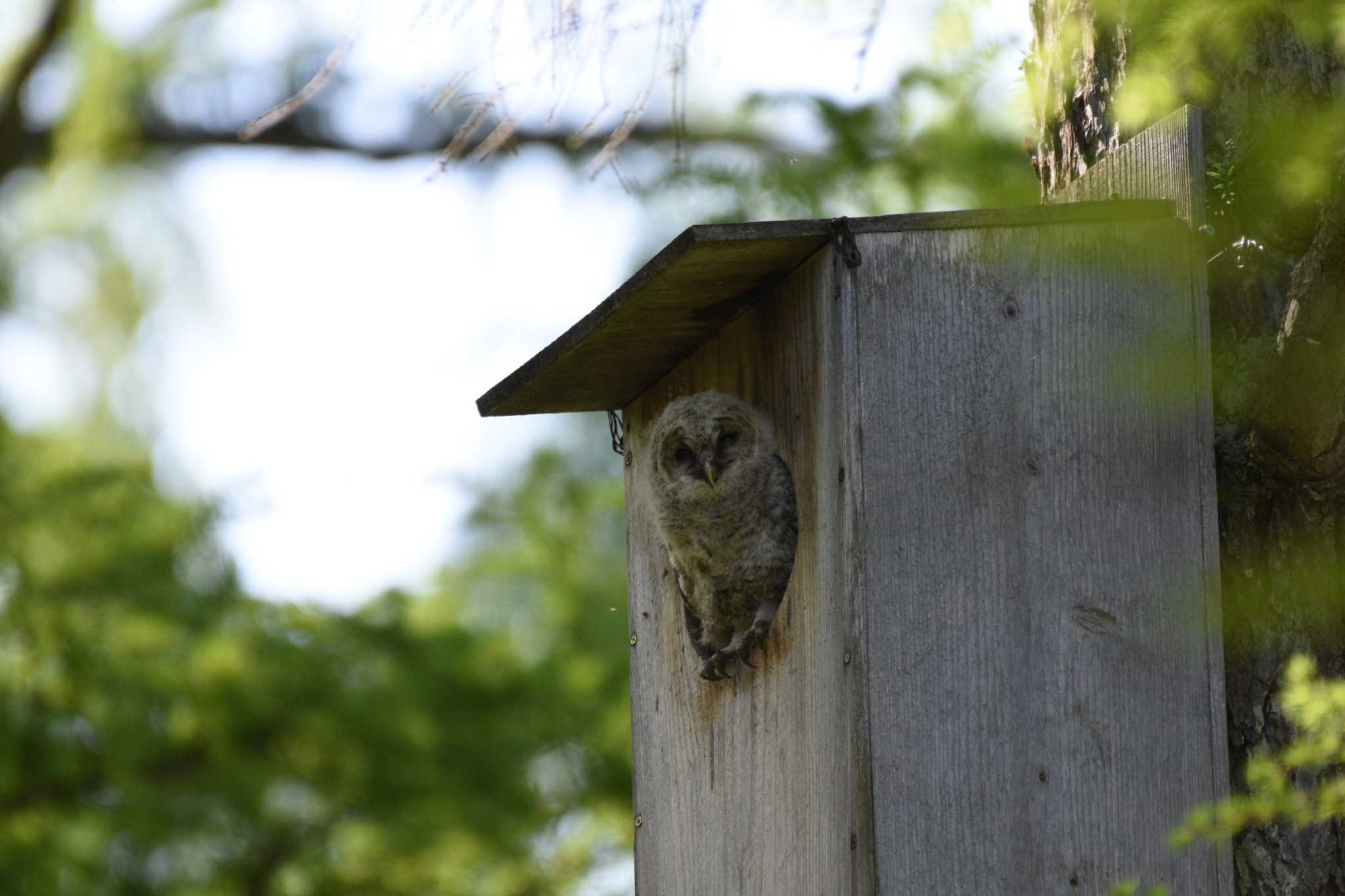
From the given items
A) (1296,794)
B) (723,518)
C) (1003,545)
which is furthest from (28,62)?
(1296,794)

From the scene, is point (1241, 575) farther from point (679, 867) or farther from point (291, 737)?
point (291, 737)

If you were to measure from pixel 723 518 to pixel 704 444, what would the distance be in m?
0.12

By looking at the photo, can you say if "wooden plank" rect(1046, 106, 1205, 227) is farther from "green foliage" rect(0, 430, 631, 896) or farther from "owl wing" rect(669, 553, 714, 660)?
"green foliage" rect(0, 430, 631, 896)

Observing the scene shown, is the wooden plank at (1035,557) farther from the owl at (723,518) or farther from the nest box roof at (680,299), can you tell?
the owl at (723,518)

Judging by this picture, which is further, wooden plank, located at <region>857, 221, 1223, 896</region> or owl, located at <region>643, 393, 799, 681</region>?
owl, located at <region>643, 393, 799, 681</region>

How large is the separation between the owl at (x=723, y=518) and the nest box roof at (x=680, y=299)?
0.14 metres

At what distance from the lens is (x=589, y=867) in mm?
Result: 5809

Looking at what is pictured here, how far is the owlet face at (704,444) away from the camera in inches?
88.7

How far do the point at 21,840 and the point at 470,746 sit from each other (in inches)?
60.9

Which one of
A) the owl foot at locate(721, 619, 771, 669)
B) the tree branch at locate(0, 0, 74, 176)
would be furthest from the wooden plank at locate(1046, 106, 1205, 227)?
the tree branch at locate(0, 0, 74, 176)

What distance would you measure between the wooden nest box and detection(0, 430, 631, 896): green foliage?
3.48 meters

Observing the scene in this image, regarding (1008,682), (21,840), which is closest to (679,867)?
(1008,682)

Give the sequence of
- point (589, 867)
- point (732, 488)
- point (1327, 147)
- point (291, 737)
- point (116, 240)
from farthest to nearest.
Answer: point (116, 240) → point (589, 867) → point (291, 737) → point (732, 488) → point (1327, 147)

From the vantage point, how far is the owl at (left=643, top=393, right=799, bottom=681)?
218cm
